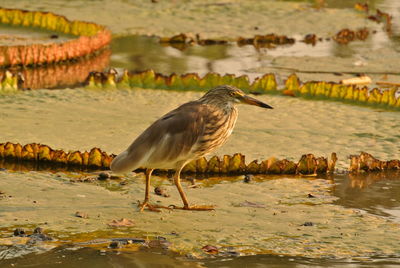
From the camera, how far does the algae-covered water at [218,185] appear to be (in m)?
5.32

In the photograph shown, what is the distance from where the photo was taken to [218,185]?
6828mm

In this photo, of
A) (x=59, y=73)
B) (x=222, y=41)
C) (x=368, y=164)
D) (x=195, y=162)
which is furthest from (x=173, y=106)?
(x=222, y=41)

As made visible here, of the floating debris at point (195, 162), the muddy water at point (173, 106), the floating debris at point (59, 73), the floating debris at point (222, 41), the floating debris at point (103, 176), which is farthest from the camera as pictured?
the floating debris at point (222, 41)

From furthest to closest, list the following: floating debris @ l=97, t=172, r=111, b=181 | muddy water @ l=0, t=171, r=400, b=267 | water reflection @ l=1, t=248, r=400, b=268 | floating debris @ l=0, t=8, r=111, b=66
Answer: floating debris @ l=0, t=8, r=111, b=66 → floating debris @ l=97, t=172, r=111, b=181 → muddy water @ l=0, t=171, r=400, b=267 → water reflection @ l=1, t=248, r=400, b=268

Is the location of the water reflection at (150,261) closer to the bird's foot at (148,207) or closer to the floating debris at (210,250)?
the floating debris at (210,250)

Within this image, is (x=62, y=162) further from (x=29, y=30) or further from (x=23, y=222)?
(x=29, y=30)

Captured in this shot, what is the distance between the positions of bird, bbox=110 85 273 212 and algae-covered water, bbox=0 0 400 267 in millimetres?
311

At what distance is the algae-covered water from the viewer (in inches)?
209

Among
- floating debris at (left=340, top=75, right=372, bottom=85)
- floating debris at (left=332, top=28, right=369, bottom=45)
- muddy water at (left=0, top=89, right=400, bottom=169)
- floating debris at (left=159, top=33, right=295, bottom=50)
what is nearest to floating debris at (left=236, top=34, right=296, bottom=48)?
floating debris at (left=159, top=33, right=295, bottom=50)

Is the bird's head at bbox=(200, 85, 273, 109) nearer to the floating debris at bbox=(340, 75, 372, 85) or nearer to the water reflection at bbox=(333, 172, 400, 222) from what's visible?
the water reflection at bbox=(333, 172, 400, 222)

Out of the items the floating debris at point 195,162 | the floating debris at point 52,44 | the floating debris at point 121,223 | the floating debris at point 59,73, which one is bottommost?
the floating debris at point 121,223

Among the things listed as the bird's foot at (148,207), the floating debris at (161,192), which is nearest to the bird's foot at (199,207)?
the bird's foot at (148,207)

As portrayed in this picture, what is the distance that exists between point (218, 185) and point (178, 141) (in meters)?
0.95

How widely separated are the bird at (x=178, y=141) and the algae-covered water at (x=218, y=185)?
1.02 feet
